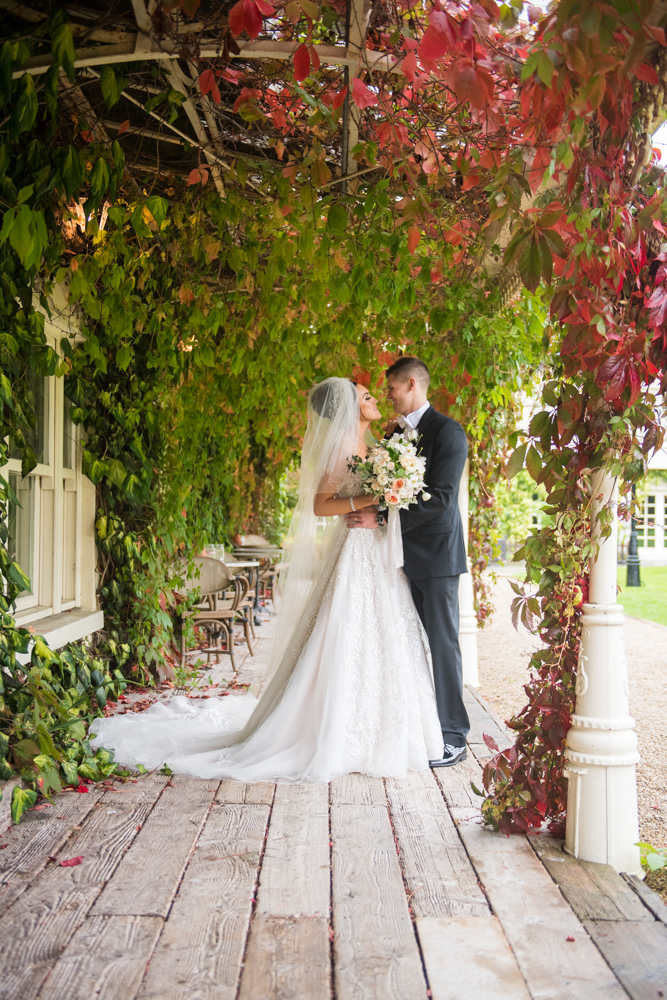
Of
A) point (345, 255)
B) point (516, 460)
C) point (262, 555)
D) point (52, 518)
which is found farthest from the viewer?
point (262, 555)

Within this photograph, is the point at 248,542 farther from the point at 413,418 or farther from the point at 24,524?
the point at 413,418

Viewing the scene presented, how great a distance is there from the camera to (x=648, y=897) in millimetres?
2244

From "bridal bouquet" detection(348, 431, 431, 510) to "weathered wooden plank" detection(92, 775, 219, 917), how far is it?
4.86 ft

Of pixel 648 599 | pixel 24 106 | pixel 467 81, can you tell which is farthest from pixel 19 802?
pixel 648 599

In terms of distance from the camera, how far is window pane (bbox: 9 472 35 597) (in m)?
3.75

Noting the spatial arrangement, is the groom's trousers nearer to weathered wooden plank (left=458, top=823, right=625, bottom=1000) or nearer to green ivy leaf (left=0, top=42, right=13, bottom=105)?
weathered wooden plank (left=458, top=823, right=625, bottom=1000)

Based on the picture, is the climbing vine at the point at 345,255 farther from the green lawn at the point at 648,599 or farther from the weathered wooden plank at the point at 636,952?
the green lawn at the point at 648,599

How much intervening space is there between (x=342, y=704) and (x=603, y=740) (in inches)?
51.5

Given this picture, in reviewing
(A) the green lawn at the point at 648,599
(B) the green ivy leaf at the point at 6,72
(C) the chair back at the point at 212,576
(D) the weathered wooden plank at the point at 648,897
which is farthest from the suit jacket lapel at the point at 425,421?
(A) the green lawn at the point at 648,599

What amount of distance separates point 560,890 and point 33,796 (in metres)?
1.85

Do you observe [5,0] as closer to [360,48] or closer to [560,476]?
[360,48]

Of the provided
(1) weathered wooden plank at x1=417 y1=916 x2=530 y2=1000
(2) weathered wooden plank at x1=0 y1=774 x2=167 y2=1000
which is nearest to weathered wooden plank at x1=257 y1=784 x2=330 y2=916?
(1) weathered wooden plank at x1=417 y1=916 x2=530 y2=1000

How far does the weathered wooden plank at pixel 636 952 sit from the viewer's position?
181 centimetres

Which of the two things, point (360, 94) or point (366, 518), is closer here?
point (360, 94)
